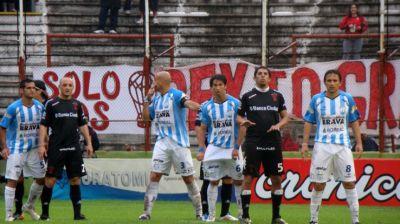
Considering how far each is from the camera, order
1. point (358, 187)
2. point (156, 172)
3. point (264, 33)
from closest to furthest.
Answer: point (156, 172) → point (358, 187) → point (264, 33)

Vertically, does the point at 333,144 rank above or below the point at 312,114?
below

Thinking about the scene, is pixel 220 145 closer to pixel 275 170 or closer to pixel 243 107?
pixel 243 107

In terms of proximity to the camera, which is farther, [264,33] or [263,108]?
[264,33]

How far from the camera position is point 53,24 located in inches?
1117

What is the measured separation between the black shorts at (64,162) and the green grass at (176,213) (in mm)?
752

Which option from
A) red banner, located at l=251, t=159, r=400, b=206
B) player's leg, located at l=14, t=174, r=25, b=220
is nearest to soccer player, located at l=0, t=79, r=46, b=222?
player's leg, located at l=14, t=174, r=25, b=220

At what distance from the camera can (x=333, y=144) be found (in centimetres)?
1728

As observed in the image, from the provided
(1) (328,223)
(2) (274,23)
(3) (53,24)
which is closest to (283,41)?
(2) (274,23)

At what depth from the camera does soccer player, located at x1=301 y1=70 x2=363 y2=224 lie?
17.2 meters

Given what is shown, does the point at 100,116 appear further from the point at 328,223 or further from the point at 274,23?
the point at 328,223

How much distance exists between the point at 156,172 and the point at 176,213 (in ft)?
9.21

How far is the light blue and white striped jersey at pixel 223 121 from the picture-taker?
1816 centimetres

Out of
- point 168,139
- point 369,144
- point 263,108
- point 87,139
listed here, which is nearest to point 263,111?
point 263,108

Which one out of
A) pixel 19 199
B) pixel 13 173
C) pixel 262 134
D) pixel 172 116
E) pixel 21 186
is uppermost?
pixel 172 116
